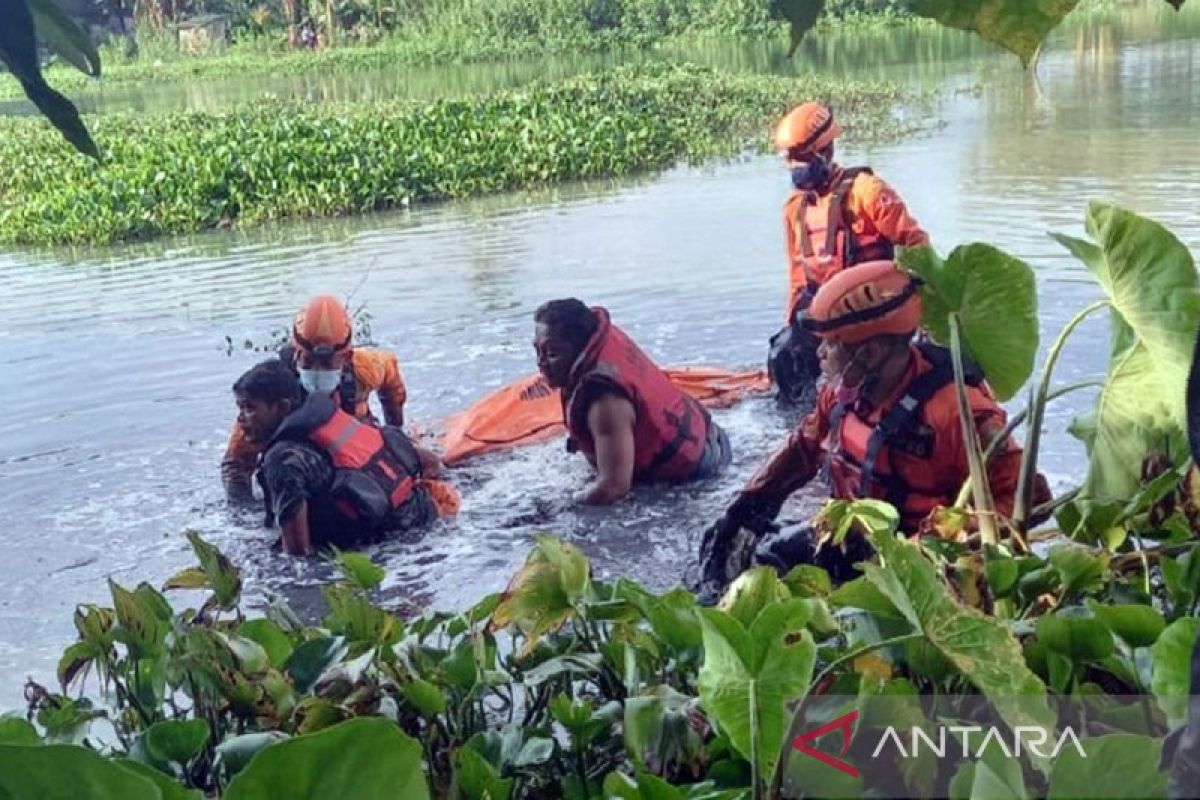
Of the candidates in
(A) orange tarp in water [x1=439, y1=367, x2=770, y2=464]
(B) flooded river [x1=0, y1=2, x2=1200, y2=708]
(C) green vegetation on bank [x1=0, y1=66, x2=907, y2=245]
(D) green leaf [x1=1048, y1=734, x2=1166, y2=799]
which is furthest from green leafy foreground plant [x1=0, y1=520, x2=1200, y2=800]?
(C) green vegetation on bank [x1=0, y1=66, x2=907, y2=245]

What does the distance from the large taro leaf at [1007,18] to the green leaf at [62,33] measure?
51 centimetres

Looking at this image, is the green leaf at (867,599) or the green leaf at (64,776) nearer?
the green leaf at (64,776)

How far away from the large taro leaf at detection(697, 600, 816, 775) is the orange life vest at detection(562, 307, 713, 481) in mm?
4203

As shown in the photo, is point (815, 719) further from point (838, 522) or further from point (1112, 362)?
point (1112, 362)

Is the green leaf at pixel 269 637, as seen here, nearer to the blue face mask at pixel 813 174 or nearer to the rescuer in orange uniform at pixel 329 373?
the rescuer in orange uniform at pixel 329 373

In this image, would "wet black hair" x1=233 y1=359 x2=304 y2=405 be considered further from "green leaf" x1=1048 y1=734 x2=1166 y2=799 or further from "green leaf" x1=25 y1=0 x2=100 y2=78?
"green leaf" x1=1048 y1=734 x2=1166 y2=799

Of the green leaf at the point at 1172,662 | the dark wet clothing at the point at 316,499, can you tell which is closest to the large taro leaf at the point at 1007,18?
the green leaf at the point at 1172,662

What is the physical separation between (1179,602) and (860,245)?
198 inches

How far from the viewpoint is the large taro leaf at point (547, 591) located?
2.12 metres

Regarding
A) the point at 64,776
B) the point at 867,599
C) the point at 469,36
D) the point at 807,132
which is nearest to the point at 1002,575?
the point at 867,599

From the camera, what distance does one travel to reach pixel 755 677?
1460 mm

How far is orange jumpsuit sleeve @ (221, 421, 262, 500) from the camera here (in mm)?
6316

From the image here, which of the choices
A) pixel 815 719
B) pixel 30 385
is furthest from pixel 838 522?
pixel 30 385

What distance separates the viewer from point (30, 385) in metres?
8.52
